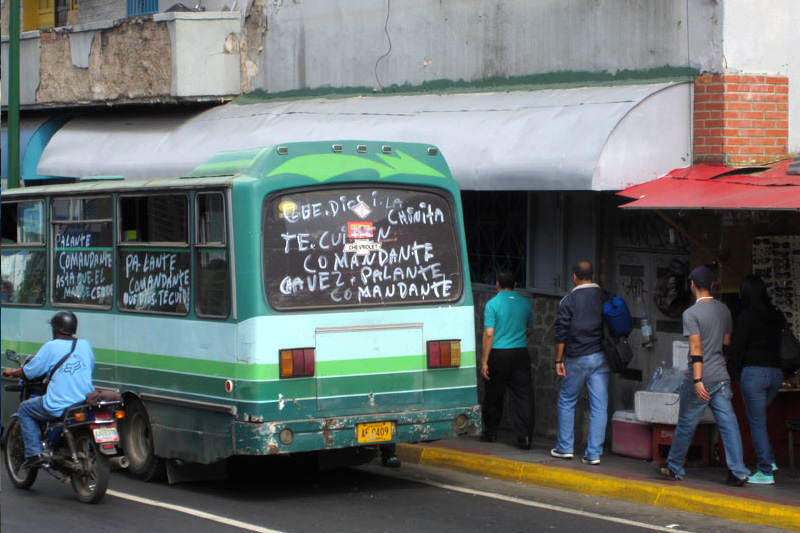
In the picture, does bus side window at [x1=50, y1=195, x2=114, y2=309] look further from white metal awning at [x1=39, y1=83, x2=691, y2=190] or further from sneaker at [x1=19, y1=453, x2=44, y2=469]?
white metal awning at [x1=39, y1=83, x2=691, y2=190]

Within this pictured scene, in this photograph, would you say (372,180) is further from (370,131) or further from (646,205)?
(370,131)

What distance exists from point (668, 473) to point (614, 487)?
0.53m

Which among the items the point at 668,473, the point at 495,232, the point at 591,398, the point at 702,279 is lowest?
the point at 668,473

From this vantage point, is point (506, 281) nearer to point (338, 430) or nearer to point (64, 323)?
point (338, 430)

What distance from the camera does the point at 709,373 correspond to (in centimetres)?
1060

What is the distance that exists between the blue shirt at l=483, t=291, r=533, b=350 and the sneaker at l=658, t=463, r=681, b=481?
234 cm

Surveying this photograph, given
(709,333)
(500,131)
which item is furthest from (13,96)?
(709,333)

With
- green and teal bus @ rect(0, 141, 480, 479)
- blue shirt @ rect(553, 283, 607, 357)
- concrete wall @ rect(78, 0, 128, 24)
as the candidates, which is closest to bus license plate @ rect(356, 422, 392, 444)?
green and teal bus @ rect(0, 141, 480, 479)

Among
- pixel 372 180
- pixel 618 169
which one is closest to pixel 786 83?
pixel 618 169

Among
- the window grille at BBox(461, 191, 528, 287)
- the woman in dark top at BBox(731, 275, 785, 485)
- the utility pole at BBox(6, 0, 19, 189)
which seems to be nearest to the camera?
the woman in dark top at BBox(731, 275, 785, 485)

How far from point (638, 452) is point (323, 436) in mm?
3480

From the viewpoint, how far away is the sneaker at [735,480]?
10.7m

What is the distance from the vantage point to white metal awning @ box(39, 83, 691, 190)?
39.2ft

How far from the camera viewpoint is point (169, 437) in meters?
11.1
